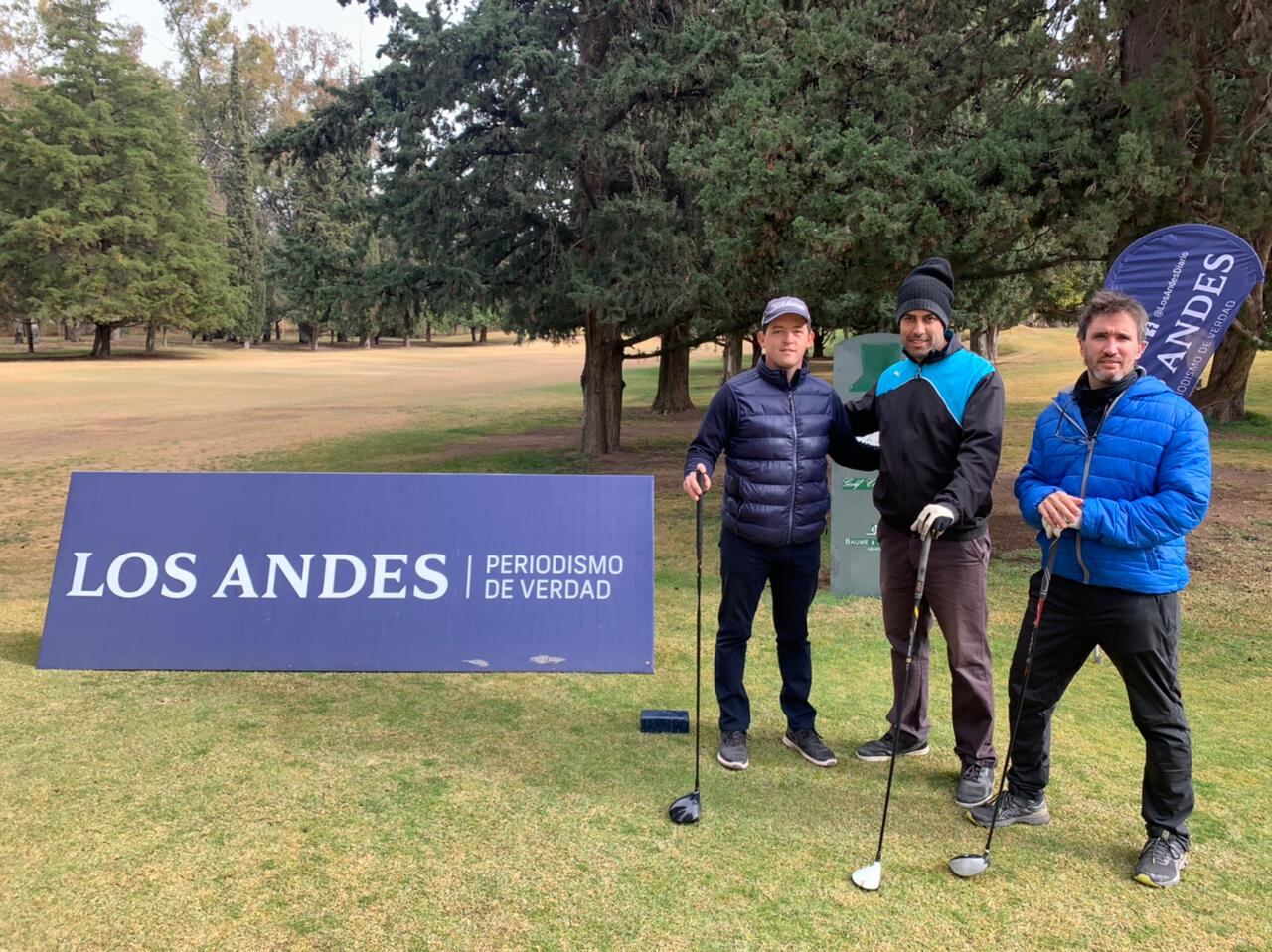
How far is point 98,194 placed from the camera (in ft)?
154

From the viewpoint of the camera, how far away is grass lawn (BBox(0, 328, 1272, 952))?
9.25ft

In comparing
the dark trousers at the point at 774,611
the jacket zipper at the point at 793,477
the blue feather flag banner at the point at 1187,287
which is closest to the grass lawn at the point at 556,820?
the dark trousers at the point at 774,611

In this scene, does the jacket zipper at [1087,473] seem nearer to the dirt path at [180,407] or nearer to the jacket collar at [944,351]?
the jacket collar at [944,351]

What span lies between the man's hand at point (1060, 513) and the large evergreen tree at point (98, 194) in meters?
52.4

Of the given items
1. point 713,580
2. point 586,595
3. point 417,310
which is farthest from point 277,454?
point 586,595

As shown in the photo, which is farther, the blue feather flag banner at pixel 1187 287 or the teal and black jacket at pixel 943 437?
the blue feather flag banner at pixel 1187 287

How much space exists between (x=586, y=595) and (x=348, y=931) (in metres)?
2.45

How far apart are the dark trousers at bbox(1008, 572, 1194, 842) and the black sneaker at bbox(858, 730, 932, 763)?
2.66 ft

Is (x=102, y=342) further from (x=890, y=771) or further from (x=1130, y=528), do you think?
(x=1130, y=528)

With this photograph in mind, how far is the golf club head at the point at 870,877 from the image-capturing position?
3006 millimetres

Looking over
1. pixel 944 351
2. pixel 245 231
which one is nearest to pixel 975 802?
pixel 944 351

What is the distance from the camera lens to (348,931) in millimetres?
2764

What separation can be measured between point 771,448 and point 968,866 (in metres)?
1.74

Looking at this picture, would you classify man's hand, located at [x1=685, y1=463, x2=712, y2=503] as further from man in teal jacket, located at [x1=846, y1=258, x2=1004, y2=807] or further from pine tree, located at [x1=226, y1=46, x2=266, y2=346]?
pine tree, located at [x1=226, y1=46, x2=266, y2=346]
